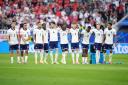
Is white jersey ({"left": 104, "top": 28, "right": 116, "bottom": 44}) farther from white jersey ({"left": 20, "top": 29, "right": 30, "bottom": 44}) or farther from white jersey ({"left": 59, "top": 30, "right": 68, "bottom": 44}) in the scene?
white jersey ({"left": 20, "top": 29, "right": 30, "bottom": 44})

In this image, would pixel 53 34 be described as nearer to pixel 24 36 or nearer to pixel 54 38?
pixel 54 38

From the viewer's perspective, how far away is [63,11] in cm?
4372

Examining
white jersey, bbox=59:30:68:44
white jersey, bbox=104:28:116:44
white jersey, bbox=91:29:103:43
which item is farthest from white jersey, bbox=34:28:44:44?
white jersey, bbox=104:28:116:44

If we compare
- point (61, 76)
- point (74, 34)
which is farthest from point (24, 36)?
point (61, 76)

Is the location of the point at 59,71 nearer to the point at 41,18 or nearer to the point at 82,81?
the point at 82,81

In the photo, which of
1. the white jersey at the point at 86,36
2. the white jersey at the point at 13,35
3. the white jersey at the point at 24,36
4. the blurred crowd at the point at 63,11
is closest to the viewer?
the white jersey at the point at 24,36

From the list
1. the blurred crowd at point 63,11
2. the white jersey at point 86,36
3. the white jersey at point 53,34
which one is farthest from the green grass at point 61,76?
the blurred crowd at point 63,11

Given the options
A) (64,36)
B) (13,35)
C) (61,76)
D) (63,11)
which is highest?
(63,11)

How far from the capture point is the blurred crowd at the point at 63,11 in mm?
42219

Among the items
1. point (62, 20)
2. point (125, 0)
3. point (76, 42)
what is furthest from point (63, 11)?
point (76, 42)

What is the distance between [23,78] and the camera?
68.7 feet

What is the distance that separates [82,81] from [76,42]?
10000mm

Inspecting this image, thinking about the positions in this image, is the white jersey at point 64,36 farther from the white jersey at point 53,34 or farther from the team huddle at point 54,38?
the white jersey at point 53,34

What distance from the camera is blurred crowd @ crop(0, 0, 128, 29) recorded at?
42.2 m
